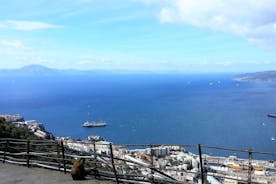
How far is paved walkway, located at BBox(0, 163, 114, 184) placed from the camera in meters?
4.71

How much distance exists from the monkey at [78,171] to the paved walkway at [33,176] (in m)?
0.09

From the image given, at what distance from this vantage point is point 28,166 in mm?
5680

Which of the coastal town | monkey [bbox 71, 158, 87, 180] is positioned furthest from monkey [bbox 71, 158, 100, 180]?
the coastal town

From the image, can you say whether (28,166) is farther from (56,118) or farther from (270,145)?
(56,118)

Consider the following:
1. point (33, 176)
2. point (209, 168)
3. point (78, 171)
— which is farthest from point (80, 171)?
point (209, 168)

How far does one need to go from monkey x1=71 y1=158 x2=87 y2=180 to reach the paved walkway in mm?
87

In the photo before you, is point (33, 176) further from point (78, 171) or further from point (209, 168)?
point (209, 168)

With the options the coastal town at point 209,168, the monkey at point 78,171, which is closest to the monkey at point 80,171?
the monkey at point 78,171

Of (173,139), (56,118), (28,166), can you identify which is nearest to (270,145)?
(173,139)

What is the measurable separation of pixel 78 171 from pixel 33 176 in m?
0.98

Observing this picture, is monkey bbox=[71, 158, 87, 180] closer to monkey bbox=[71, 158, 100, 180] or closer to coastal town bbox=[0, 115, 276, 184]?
monkey bbox=[71, 158, 100, 180]

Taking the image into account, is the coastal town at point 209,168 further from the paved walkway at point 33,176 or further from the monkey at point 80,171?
the paved walkway at point 33,176

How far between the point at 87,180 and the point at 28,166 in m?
1.64

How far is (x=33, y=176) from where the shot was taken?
16.7ft
